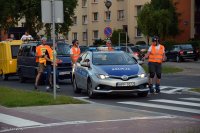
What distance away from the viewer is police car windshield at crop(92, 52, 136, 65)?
58.5ft

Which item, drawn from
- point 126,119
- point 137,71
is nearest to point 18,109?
point 126,119

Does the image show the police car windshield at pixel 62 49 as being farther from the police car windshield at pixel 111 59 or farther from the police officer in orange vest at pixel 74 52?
the police car windshield at pixel 111 59

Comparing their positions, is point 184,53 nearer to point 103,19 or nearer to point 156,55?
point 156,55

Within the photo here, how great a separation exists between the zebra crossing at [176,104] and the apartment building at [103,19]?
59.8 metres

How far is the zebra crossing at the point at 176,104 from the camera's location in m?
14.0

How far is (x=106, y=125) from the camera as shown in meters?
10.9

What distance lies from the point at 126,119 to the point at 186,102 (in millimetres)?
4464

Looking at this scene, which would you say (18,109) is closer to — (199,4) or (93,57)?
(93,57)

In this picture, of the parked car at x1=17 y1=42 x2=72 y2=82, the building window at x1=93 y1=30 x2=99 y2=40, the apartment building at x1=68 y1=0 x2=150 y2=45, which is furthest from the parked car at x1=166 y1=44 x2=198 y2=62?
the building window at x1=93 y1=30 x2=99 y2=40

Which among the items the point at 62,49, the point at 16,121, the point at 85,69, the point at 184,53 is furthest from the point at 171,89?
the point at 184,53

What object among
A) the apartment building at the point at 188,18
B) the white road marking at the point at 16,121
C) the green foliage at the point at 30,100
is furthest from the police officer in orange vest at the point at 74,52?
the apartment building at the point at 188,18

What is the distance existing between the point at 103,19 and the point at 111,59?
65.7 metres

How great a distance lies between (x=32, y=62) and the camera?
24.4 m

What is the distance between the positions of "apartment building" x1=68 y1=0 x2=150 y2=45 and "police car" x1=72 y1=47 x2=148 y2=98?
57.8m
